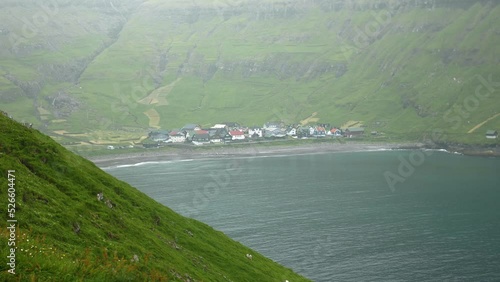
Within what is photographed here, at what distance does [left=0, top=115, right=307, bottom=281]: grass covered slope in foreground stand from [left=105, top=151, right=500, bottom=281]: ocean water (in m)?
39.3

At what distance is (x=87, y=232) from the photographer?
32.1 metres

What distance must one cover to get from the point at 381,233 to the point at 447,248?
15951mm

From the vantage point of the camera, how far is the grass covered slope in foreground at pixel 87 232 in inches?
825

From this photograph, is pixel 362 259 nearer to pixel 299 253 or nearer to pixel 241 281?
pixel 299 253

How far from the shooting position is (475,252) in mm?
91062

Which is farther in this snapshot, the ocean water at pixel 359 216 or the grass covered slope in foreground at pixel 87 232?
the ocean water at pixel 359 216

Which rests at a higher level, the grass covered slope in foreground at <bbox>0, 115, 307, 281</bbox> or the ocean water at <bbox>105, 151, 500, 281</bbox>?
the ocean water at <bbox>105, 151, 500, 281</bbox>

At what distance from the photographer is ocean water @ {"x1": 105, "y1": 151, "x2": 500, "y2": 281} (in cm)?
8638

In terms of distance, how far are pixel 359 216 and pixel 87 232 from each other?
99.5 m

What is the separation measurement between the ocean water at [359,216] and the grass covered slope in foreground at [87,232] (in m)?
39.3

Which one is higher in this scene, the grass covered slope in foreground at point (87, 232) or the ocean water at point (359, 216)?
the ocean water at point (359, 216)

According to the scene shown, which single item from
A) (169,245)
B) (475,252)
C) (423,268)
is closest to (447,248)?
(475,252)

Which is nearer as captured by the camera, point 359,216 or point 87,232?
point 87,232

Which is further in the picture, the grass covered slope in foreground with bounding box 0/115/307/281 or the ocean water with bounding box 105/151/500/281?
the ocean water with bounding box 105/151/500/281
